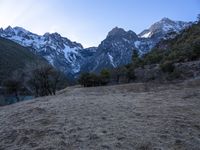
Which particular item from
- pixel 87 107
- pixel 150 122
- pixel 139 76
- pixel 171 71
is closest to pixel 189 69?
pixel 171 71

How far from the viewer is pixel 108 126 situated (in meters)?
13.1

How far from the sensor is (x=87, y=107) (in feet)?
56.4

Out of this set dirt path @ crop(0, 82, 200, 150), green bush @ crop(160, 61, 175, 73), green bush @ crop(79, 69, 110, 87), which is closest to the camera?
dirt path @ crop(0, 82, 200, 150)

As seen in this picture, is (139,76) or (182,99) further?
(139,76)

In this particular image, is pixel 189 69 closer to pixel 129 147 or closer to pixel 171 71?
pixel 171 71

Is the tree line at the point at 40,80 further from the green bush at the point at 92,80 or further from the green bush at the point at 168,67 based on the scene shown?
the green bush at the point at 168,67

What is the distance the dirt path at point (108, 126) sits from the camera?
36.8ft

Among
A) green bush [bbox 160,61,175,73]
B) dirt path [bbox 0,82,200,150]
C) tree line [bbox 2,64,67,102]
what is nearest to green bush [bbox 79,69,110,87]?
tree line [bbox 2,64,67,102]

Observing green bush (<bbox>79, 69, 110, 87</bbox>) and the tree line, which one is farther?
green bush (<bbox>79, 69, 110, 87</bbox>)

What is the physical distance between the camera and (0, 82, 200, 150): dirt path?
11203mm

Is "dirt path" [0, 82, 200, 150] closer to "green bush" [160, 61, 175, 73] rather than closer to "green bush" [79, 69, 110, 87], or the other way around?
"green bush" [160, 61, 175, 73]

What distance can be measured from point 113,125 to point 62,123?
7.23 feet

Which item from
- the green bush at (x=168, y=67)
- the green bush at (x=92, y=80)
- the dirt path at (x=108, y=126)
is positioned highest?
the green bush at (x=168, y=67)

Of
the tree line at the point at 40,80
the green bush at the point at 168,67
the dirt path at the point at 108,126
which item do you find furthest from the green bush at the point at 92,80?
the dirt path at the point at 108,126
